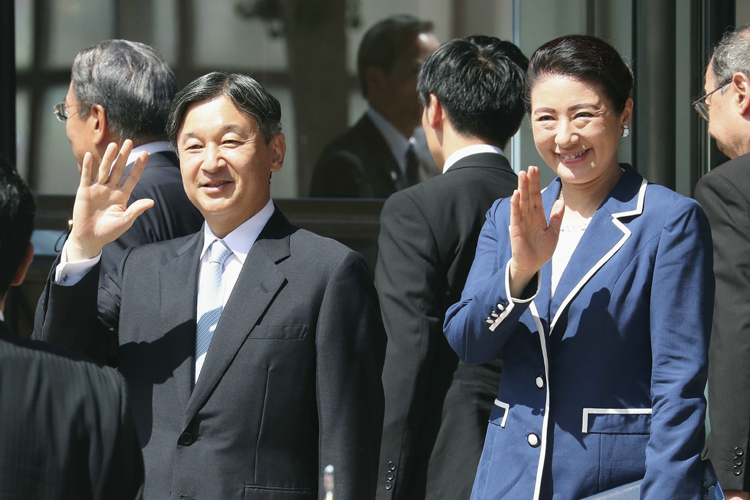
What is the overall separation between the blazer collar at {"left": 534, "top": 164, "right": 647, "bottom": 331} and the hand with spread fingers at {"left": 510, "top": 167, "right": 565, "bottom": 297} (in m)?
0.12

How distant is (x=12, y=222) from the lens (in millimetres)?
1771

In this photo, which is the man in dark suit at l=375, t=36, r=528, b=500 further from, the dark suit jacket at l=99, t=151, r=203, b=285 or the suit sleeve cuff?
the suit sleeve cuff

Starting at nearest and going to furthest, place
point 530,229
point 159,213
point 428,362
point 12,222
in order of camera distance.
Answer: point 12,222 < point 530,229 < point 428,362 < point 159,213

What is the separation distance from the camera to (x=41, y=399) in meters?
1.65

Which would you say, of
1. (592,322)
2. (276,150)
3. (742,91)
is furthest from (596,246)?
(742,91)

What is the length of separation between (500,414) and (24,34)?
149 inches

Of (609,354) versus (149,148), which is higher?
(149,148)

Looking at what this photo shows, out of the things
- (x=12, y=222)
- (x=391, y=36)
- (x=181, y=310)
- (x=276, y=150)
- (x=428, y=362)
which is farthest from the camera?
(x=391, y=36)

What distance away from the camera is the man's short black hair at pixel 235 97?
7.97ft

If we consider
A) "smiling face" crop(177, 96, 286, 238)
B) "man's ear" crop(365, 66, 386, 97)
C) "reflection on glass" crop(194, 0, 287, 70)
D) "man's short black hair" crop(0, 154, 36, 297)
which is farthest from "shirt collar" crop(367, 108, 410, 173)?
"man's short black hair" crop(0, 154, 36, 297)

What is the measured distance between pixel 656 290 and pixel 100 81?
6.36 ft

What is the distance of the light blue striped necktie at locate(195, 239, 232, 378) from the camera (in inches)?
90.7

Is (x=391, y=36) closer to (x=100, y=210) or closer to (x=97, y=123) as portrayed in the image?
(x=97, y=123)

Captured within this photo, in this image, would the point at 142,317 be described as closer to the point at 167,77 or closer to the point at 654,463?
the point at 167,77
